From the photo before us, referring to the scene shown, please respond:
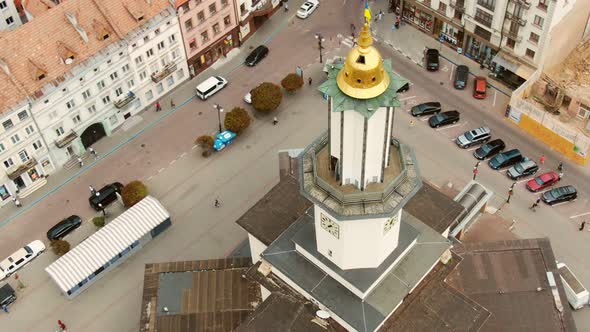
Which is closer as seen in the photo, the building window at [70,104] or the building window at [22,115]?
the building window at [22,115]

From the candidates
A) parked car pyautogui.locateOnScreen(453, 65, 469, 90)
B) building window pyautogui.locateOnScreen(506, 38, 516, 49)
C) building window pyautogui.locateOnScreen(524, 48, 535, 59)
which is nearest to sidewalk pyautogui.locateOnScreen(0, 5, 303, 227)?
parked car pyautogui.locateOnScreen(453, 65, 469, 90)

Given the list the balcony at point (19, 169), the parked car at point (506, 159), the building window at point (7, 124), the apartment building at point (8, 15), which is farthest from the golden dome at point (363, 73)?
the apartment building at point (8, 15)

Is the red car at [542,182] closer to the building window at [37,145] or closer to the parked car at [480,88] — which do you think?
the parked car at [480,88]

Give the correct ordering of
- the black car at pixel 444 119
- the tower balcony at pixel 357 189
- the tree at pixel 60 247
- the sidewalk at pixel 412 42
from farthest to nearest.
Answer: the sidewalk at pixel 412 42 < the black car at pixel 444 119 < the tree at pixel 60 247 < the tower balcony at pixel 357 189

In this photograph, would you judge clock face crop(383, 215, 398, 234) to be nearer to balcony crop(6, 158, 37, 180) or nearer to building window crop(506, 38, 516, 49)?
building window crop(506, 38, 516, 49)

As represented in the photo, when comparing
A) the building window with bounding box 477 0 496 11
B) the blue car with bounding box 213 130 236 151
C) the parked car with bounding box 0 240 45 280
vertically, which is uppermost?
the building window with bounding box 477 0 496 11

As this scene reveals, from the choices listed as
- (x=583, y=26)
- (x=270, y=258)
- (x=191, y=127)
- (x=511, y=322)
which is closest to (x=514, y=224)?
(x=511, y=322)

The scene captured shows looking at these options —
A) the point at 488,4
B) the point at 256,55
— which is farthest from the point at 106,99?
the point at 488,4
